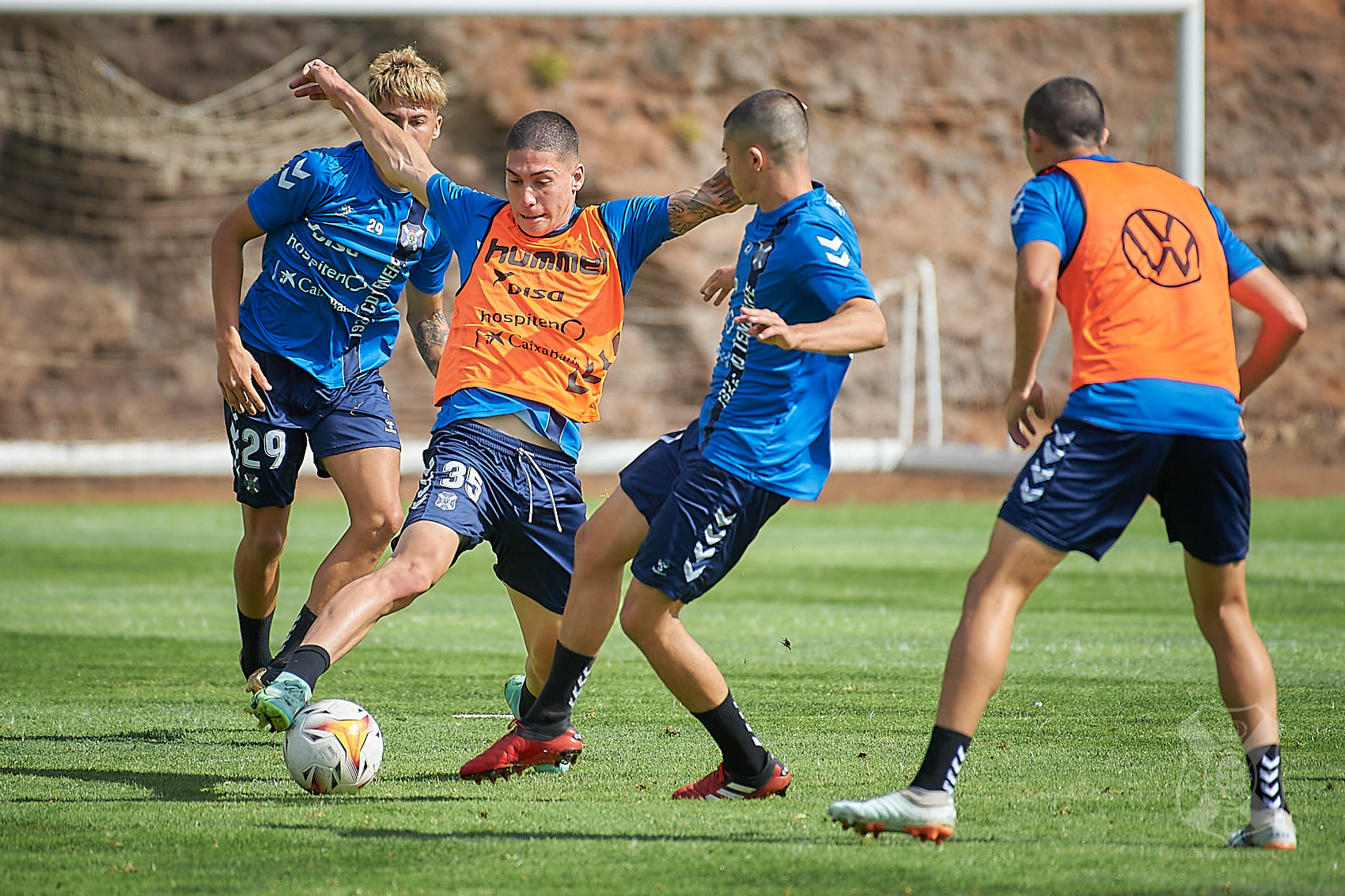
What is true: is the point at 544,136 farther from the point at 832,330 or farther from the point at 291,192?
the point at 832,330

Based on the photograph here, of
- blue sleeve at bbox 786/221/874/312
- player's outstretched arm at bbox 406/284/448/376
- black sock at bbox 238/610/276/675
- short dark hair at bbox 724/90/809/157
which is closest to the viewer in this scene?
blue sleeve at bbox 786/221/874/312

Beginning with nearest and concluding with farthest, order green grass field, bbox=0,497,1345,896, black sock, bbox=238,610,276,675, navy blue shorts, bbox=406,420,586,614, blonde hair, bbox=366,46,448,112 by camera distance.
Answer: green grass field, bbox=0,497,1345,896 < navy blue shorts, bbox=406,420,586,614 < blonde hair, bbox=366,46,448,112 < black sock, bbox=238,610,276,675

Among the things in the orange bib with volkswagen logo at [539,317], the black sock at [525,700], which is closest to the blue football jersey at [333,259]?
the orange bib with volkswagen logo at [539,317]

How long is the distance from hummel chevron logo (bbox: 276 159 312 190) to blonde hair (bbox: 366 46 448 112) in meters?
0.39

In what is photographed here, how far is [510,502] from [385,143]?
140 cm

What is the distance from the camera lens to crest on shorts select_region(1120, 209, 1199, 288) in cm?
381

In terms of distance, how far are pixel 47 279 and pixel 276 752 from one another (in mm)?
21248

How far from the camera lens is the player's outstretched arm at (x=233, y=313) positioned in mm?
5531

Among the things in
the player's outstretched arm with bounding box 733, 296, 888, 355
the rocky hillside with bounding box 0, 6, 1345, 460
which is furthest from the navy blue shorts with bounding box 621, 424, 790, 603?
the rocky hillside with bounding box 0, 6, 1345, 460

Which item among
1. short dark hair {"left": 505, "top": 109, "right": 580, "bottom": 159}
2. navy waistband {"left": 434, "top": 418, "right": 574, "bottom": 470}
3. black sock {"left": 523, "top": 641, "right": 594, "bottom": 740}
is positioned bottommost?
black sock {"left": 523, "top": 641, "right": 594, "bottom": 740}

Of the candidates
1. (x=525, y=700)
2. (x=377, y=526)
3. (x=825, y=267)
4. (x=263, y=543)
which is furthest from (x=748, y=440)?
(x=263, y=543)

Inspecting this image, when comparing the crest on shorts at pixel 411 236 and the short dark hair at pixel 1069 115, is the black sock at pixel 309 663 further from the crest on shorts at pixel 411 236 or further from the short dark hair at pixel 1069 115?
the short dark hair at pixel 1069 115

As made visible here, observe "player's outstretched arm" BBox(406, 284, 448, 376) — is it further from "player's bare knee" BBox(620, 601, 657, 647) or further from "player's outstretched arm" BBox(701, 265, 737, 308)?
"player's bare knee" BBox(620, 601, 657, 647)

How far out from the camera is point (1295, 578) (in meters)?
9.63
